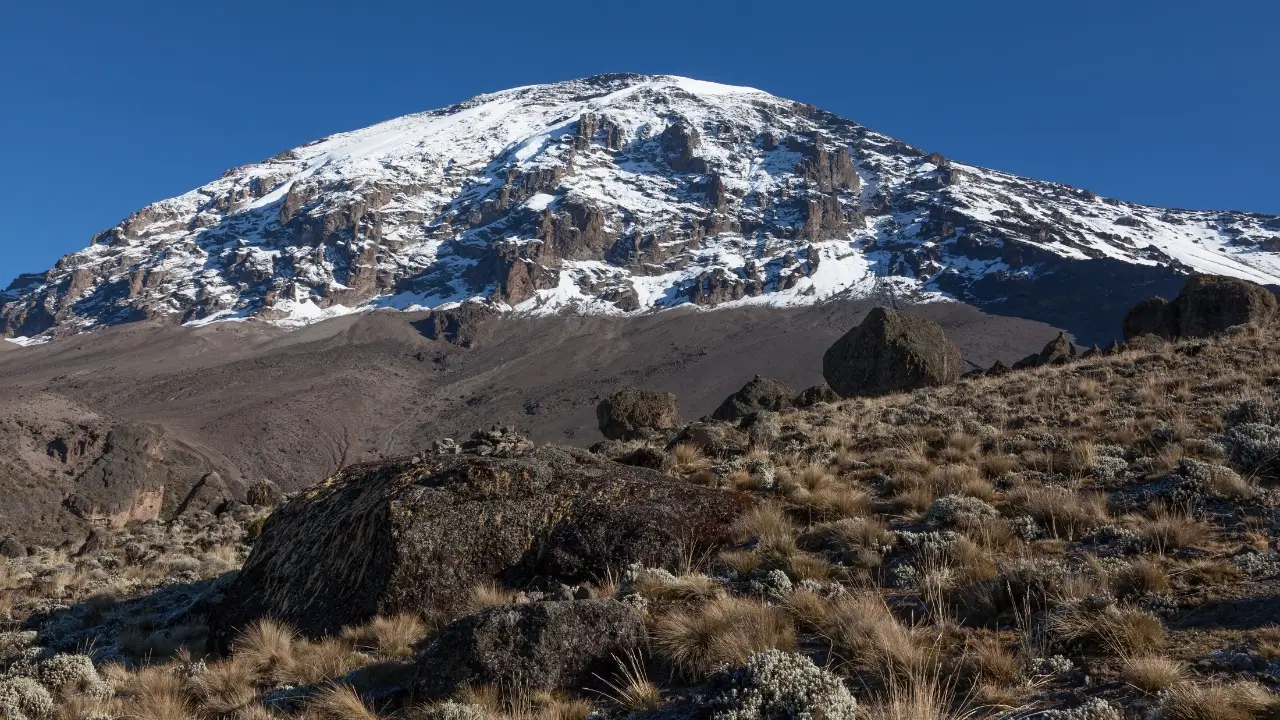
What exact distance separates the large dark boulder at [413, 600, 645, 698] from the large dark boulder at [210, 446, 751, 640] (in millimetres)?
1502

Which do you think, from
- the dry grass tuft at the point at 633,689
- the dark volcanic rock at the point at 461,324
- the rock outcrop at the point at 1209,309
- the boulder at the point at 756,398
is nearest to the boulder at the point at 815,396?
the boulder at the point at 756,398

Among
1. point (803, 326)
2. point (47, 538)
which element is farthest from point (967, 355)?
point (47, 538)

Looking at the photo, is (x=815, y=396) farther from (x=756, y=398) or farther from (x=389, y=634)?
(x=389, y=634)

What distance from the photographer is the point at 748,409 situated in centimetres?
2795

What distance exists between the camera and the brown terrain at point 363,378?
64.6 m

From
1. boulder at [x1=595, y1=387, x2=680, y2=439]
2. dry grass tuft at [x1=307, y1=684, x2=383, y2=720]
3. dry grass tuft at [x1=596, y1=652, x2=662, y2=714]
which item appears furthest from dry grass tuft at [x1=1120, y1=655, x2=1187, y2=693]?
boulder at [x1=595, y1=387, x2=680, y2=439]

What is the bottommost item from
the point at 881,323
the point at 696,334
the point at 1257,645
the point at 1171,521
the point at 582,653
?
the point at 582,653

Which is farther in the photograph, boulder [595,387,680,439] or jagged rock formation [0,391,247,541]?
jagged rock formation [0,391,247,541]

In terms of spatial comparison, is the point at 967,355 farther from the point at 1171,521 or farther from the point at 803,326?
the point at 1171,521

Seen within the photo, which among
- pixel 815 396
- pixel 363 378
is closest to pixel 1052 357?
pixel 815 396

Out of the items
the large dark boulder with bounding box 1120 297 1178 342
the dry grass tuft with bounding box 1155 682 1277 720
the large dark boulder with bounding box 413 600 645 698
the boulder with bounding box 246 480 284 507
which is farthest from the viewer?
the large dark boulder with bounding box 1120 297 1178 342

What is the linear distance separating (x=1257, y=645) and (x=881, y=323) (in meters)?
23.2

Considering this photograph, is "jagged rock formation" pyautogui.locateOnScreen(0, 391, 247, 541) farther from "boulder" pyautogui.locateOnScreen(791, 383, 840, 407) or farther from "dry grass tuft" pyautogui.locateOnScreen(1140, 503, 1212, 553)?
"dry grass tuft" pyautogui.locateOnScreen(1140, 503, 1212, 553)

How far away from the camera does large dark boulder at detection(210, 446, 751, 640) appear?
6152 mm
